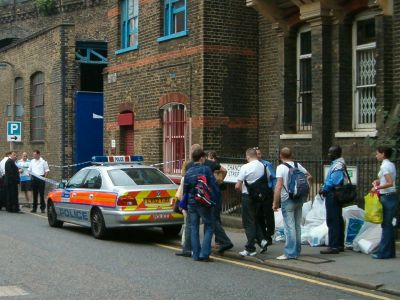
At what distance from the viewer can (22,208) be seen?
21953 mm

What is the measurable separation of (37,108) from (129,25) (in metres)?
9.79

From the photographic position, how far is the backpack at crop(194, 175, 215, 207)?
35.4 feet

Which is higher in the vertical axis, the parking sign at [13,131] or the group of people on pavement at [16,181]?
the parking sign at [13,131]

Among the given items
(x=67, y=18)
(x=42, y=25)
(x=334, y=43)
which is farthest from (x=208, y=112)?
(x=42, y=25)

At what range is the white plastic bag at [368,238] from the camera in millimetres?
10977

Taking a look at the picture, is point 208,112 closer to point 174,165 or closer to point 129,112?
point 174,165

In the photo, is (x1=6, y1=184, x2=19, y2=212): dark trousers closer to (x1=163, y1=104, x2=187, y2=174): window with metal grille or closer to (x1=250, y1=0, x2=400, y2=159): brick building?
(x1=163, y1=104, x2=187, y2=174): window with metal grille

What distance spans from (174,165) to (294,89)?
4736mm

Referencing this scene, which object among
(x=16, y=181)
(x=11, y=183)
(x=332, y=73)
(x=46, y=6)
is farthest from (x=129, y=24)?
(x=46, y=6)

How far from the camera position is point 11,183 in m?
20.1

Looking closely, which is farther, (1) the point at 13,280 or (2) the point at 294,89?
(2) the point at 294,89

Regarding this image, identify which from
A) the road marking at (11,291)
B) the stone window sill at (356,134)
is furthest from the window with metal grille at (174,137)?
the road marking at (11,291)

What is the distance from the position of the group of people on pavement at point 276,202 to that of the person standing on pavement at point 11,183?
32.7 ft

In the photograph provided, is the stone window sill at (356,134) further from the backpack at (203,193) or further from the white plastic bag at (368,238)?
the backpack at (203,193)
